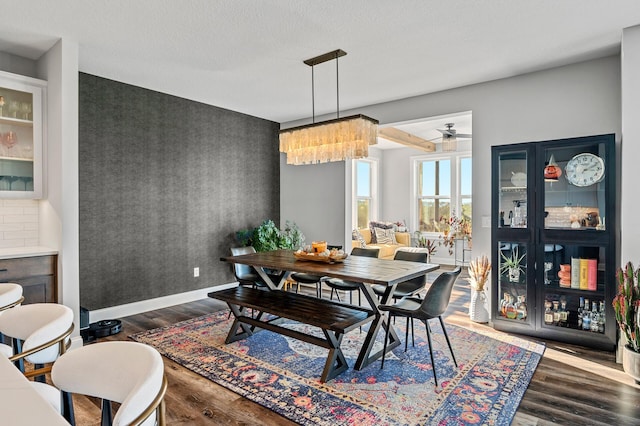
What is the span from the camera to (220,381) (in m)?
2.76

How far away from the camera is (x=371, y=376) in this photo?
284 centimetres

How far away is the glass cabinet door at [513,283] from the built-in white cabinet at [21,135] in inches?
182

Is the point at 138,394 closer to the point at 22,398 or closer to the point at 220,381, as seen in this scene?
the point at 22,398

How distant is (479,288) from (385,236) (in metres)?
3.82

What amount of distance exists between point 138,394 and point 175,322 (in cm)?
358

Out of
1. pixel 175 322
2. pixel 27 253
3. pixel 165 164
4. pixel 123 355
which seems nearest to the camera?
pixel 123 355

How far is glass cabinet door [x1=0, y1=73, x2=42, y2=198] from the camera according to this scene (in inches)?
129

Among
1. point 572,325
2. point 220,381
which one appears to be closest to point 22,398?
point 220,381

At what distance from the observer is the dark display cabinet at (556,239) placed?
3.40 metres

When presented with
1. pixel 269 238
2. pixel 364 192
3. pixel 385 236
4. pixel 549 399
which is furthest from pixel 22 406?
pixel 364 192

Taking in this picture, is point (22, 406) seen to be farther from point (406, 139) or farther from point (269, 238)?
point (406, 139)

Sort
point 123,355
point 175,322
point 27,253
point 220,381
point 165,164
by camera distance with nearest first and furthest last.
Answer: point 123,355, point 220,381, point 27,253, point 175,322, point 165,164

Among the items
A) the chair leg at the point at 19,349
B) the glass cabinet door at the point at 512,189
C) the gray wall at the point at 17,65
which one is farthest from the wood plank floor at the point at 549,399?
the gray wall at the point at 17,65

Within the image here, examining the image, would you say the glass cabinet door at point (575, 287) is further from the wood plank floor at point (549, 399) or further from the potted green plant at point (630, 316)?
the potted green plant at point (630, 316)
